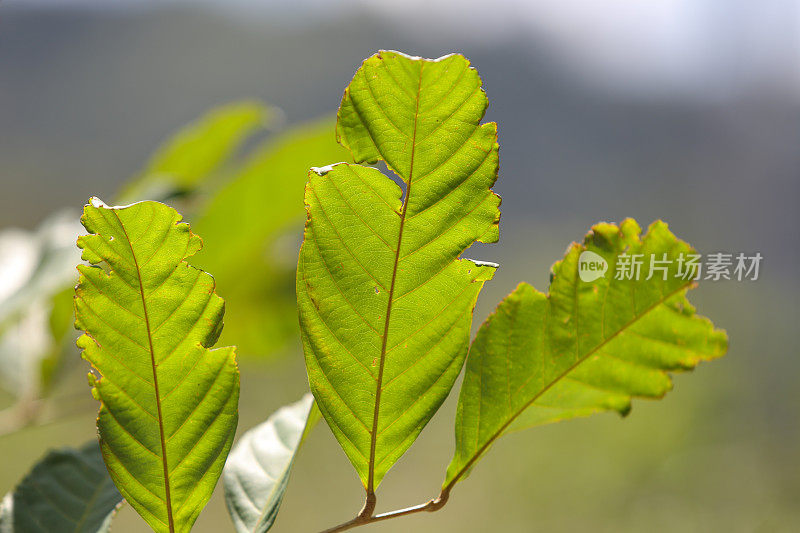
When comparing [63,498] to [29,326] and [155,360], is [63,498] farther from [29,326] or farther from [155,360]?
[29,326]

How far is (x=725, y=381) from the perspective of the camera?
14.9 ft

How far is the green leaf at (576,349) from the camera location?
0.28 m

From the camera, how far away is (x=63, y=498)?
1.14 ft

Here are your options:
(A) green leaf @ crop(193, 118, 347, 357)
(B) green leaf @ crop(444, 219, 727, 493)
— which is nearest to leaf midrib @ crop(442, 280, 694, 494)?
(B) green leaf @ crop(444, 219, 727, 493)

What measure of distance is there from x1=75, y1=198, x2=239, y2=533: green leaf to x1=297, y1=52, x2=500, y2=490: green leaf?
0.04 m

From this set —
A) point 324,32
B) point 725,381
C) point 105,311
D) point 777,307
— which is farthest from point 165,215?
point 324,32

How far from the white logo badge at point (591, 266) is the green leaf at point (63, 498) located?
250mm

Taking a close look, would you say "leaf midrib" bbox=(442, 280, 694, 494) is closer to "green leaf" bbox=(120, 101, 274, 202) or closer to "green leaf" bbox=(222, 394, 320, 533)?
"green leaf" bbox=(222, 394, 320, 533)

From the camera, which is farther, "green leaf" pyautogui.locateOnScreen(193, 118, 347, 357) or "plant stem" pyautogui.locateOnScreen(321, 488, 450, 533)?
"green leaf" pyautogui.locateOnScreen(193, 118, 347, 357)

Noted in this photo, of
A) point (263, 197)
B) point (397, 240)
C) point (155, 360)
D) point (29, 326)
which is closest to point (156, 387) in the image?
point (155, 360)

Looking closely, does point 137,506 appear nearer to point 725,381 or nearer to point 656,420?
point 656,420

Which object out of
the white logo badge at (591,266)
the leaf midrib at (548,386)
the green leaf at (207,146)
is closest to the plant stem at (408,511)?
the leaf midrib at (548,386)

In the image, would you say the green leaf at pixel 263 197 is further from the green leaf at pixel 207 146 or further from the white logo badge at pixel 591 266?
the white logo badge at pixel 591 266

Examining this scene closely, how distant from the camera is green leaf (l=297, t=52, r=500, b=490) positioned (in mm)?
244
